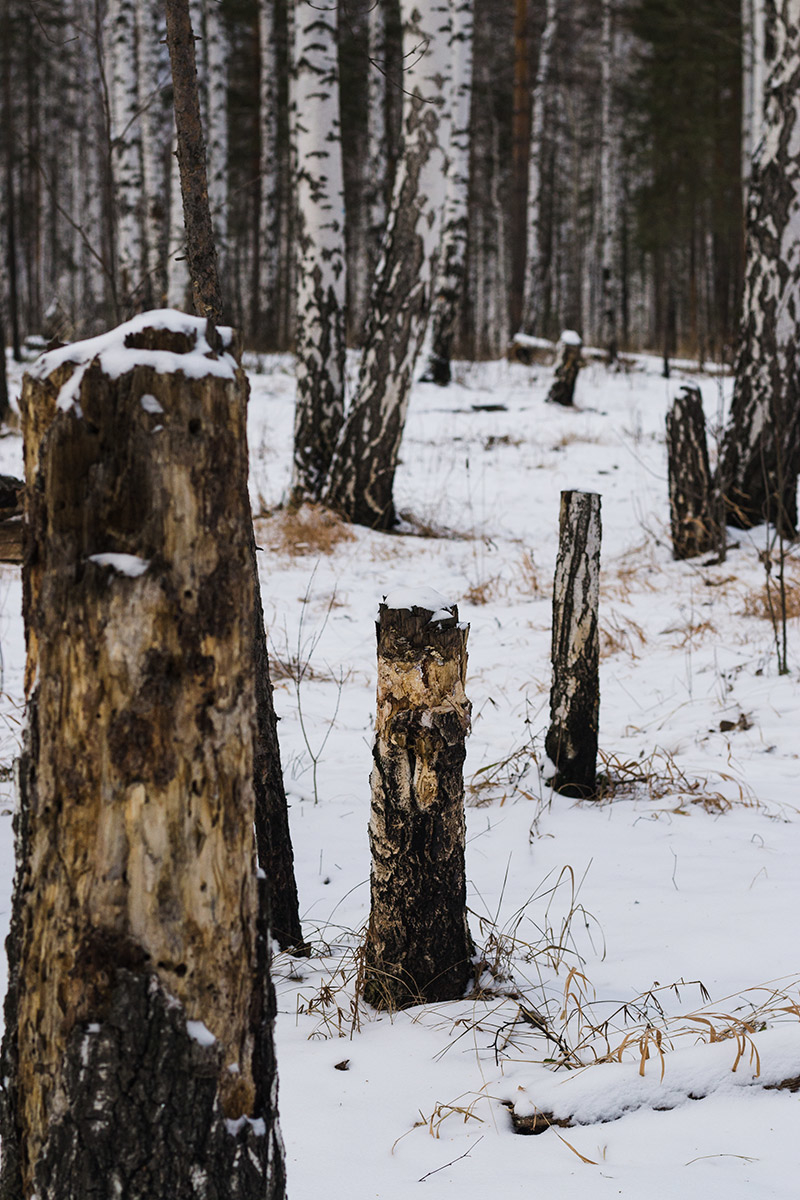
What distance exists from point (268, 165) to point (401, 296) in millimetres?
9504

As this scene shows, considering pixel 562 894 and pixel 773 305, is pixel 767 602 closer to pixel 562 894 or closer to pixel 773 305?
pixel 773 305

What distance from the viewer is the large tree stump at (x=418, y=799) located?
2.10 m

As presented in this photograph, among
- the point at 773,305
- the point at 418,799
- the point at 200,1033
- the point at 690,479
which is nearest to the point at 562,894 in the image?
the point at 418,799

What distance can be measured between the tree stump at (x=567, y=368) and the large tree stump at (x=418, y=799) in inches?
357

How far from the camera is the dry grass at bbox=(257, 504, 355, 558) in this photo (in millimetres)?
6262

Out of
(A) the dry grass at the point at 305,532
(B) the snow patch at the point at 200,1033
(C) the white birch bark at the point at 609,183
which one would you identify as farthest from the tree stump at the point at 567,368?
(B) the snow patch at the point at 200,1033

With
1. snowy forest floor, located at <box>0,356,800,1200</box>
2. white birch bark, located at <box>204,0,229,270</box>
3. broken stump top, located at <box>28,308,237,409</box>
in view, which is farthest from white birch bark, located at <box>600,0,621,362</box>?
broken stump top, located at <box>28,308,237,409</box>

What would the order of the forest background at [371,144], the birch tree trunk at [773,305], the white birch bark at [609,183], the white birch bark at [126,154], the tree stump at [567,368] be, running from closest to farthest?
the birch tree trunk at [773,305] → the tree stump at [567,368] → the white birch bark at [126,154] → the forest background at [371,144] → the white birch bark at [609,183]

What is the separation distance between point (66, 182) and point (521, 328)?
1755cm

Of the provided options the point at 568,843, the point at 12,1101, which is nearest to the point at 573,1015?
the point at 568,843

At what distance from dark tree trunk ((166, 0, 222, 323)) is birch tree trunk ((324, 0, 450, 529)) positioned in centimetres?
437

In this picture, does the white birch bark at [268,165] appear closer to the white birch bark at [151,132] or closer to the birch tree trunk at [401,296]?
the white birch bark at [151,132]

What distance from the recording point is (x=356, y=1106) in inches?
69.7

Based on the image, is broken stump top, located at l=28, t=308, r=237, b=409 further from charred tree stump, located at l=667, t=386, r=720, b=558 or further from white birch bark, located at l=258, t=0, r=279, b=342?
white birch bark, located at l=258, t=0, r=279, b=342
